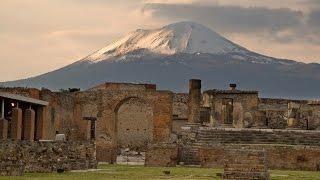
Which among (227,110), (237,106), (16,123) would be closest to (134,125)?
(237,106)

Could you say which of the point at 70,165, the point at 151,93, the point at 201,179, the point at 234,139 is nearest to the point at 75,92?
the point at 151,93

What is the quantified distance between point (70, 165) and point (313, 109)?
34.7 m

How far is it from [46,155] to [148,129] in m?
31.9

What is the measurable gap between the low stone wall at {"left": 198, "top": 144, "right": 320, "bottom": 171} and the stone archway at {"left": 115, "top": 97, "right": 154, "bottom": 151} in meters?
23.9

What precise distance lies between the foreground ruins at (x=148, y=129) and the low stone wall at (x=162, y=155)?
0.14ft

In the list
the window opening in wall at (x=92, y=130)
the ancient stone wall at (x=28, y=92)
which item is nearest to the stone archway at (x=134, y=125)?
the window opening in wall at (x=92, y=130)

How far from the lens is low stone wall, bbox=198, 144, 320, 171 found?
130ft

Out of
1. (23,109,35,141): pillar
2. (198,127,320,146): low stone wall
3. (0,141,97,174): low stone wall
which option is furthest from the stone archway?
(0,141,97,174): low stone wall

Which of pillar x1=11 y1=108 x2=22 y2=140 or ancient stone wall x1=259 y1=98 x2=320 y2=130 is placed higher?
ancient stone wall x1=259 y1=98 x2=320 y2=130

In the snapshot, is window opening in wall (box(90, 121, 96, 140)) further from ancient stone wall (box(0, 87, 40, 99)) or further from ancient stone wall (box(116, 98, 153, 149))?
ancient stone wall (box(116, 98, 153, 149))

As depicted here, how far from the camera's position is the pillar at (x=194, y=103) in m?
55.7

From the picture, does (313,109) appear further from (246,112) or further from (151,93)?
(151,93)

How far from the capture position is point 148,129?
6431cm

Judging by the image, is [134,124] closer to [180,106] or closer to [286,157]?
[180,106]
